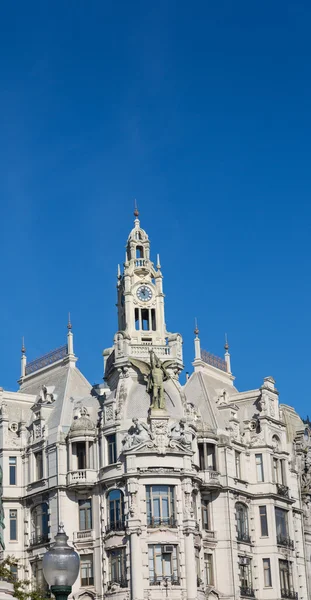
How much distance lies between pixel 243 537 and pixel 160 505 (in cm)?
1172

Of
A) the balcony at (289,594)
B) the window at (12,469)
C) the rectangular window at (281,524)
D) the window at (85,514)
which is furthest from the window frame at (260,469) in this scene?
the window at (12,469)

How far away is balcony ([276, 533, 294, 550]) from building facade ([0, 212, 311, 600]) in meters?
0.09

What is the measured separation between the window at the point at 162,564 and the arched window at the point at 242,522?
10.3m

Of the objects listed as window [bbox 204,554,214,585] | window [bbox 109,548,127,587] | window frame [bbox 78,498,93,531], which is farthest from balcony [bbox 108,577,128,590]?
window [bbox 204,554,214,585]

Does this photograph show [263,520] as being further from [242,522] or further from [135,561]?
[135,561]

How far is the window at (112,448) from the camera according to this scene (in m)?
81.8

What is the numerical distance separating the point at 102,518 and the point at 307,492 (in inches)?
986

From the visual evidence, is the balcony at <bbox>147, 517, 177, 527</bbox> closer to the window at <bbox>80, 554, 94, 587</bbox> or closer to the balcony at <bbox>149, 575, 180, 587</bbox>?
the balcony at <bbox>149, 575, 180, 587</bbox>

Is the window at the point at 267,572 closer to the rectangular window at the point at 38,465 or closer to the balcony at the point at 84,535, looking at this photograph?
the balcony at the point at 84,535

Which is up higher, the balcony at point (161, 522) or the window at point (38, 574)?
the balcony at point (161, 522)

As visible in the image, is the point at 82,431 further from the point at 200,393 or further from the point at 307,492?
the point at 307,492

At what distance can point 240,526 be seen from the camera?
88.0 metres

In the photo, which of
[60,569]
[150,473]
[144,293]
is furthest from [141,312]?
[60,569]

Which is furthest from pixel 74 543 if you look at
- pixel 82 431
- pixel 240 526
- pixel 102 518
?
pixel 240 526
